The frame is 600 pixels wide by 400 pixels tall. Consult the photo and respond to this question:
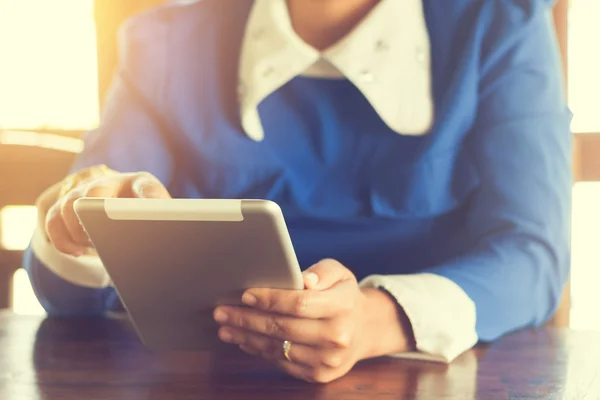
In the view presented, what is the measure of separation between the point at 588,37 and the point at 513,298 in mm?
465

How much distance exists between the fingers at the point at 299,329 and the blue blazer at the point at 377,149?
0.72 ft

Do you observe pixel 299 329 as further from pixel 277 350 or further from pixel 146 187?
pixel 146 187

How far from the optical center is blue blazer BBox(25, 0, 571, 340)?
768mm

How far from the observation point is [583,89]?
3.17 ft

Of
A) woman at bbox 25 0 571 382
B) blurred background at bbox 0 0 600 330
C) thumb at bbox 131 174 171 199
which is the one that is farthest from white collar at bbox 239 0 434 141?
blurred background at bbox 0 0 600 330

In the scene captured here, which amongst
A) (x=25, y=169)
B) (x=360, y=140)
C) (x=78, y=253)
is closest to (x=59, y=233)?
(x=78, y=253)

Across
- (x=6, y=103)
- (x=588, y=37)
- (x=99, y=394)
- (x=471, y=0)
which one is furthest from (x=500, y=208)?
(x=6, y=103)

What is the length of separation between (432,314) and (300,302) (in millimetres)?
151

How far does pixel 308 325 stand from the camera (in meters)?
0.52

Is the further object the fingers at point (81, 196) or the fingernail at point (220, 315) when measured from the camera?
the fingers at point (81, 196)

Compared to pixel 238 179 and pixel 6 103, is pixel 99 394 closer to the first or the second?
pixel 238 179

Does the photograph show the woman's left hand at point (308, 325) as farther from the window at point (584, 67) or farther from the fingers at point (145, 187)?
the window at point (584, 67)

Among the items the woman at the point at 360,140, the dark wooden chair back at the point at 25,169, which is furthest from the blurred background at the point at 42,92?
the woman at the point at 360,140

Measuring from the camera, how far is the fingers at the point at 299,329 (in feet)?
1.71
